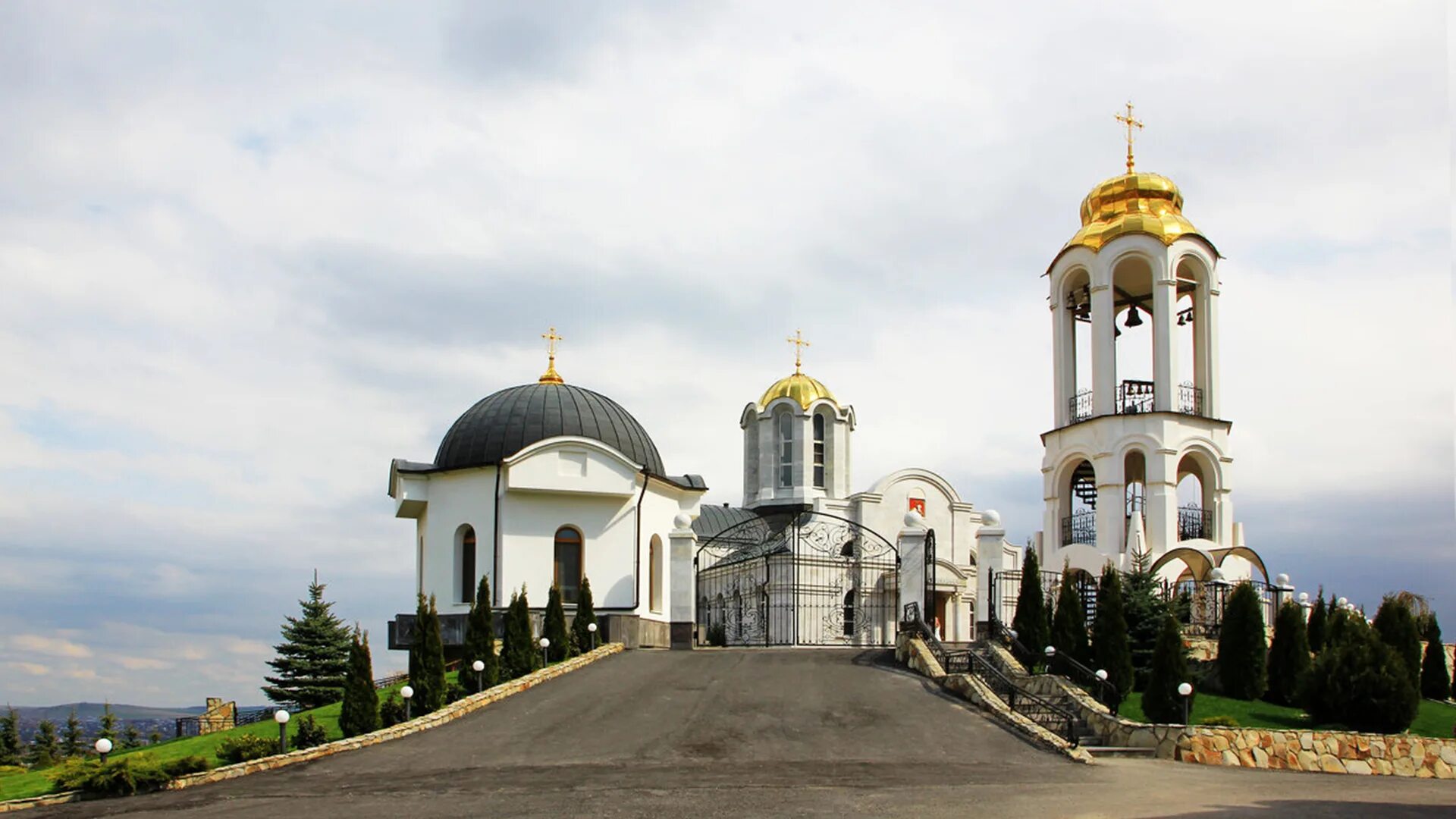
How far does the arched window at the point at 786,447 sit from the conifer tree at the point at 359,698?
2353 centimetres

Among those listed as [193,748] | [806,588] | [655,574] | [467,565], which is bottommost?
[193,748]

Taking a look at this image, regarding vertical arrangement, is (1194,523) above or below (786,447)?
below

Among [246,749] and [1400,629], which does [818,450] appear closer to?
[1400,629]

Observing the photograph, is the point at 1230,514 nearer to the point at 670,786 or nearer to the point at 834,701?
the point at 834,701

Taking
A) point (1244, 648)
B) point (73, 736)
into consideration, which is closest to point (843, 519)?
point (1244, 648)

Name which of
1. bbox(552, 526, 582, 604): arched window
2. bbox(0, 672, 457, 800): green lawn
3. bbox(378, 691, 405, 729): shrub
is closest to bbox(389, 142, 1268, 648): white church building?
bbox(552, 526, 582, 604): arched window

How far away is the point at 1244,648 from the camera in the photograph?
22.0 m

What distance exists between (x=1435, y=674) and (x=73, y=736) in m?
31.3

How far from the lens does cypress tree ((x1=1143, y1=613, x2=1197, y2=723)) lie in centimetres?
1927

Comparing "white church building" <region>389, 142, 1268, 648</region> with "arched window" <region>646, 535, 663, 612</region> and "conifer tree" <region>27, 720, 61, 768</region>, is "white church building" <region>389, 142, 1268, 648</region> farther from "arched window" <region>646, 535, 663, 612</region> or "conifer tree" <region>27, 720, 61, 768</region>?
"conifer tree" <region>27, 720, 61, 768</region>

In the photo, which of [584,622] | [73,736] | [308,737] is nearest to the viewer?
[308,737]

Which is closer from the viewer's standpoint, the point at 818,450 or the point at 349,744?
the point at 349,744

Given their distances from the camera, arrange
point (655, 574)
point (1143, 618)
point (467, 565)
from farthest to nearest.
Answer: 1. point (655, 574)
2. point (467, 565)
3. point (1143, 618)

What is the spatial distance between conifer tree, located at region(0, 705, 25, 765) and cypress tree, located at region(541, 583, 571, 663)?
15.3 m
